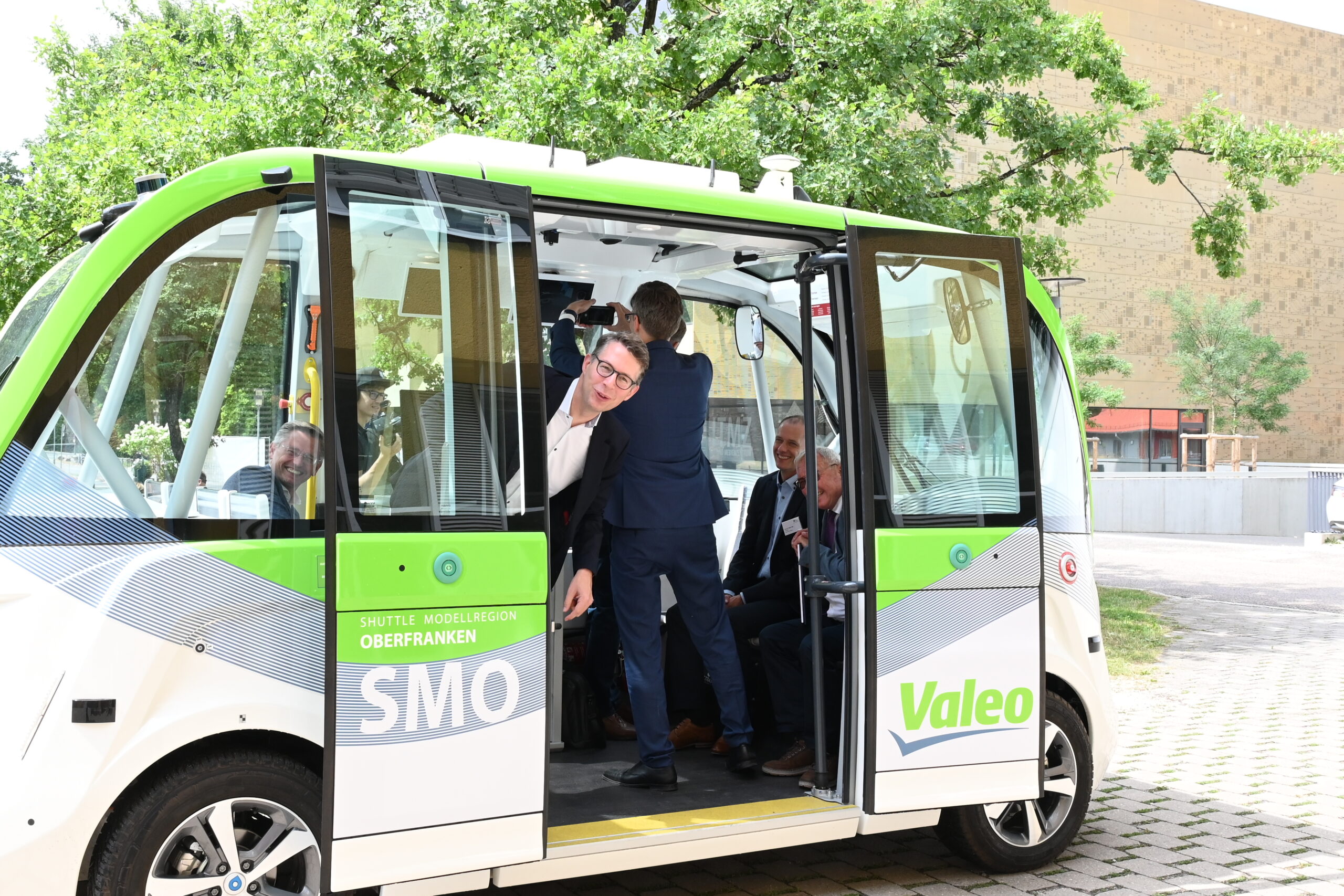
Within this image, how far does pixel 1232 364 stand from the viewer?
1853 inches

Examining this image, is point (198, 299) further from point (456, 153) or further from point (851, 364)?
point (851, 364)

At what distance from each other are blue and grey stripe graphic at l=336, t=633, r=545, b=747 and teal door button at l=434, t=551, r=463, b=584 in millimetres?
249

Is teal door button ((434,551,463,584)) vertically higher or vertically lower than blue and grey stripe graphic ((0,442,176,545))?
lower

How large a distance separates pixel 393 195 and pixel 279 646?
1390 millimetres

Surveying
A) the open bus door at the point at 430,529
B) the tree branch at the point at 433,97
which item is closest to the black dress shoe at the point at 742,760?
the open bus door at the point at 430,529

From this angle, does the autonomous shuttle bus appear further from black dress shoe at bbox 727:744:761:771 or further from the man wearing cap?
black dress shoe at bbox 727:744:761:771

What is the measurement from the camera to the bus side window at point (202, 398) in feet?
11.6

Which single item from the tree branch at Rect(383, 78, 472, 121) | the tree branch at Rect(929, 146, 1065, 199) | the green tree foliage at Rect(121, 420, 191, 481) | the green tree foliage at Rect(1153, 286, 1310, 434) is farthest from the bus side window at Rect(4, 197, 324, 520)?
the green tree foliage at Rect(1153, 286, 1310, 434)

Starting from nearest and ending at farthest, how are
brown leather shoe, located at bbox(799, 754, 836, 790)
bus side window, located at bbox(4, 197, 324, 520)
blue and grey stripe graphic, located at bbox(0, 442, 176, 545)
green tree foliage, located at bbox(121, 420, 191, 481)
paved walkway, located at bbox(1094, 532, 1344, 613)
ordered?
blue and grey stripe graphic, located at bbox(0, 442, 176, 545), bus side window, located at bbox(4, 197, 324, 520), green tree foliage, located at bbox(121, 420, 191, 481), brown leather shoe, located at bbox(799, 754, 836, 790), paved walkway, located at bbox(1094, 532, 1344, 613)

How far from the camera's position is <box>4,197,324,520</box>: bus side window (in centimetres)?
352

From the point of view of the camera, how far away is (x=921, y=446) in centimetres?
488

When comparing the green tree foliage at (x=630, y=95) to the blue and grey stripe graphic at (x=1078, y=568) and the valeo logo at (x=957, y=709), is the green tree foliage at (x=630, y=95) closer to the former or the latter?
the blue and grey stripe graphic at (x=1078, y=568)

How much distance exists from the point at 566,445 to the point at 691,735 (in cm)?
184

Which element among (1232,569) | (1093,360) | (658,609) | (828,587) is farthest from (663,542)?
(1093,360)
